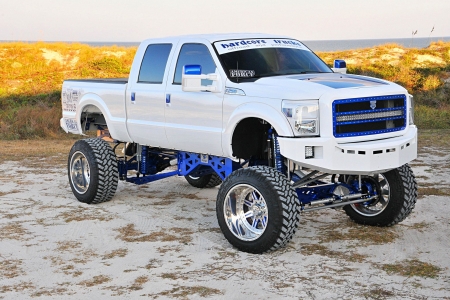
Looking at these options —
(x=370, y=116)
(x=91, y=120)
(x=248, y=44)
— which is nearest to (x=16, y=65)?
(x=91, y=120)

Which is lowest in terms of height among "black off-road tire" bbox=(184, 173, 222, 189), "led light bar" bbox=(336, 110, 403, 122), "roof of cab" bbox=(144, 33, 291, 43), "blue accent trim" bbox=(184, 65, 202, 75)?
"black off-road tire" bbox=(184, 173, 222, 189)

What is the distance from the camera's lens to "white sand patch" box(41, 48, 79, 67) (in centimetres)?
3473

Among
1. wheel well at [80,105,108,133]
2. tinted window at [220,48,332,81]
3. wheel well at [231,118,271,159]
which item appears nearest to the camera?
wheel well at [231,118,271,159]

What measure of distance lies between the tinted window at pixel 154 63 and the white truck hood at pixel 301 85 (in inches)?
55.5

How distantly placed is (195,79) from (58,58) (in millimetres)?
29159

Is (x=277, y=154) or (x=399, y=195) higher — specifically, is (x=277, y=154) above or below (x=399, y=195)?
above

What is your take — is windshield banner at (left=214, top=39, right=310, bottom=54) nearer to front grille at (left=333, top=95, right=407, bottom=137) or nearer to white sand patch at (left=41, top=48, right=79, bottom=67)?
front grille at (left=333, top=95, right=407, bottom=137)

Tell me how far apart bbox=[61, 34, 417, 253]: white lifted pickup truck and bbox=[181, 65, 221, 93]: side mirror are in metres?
0.01

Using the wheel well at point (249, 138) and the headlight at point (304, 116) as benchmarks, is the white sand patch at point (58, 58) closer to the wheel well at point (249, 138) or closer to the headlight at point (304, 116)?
the wheel well at point (249, 138)

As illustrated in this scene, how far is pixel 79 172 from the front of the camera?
387 inches

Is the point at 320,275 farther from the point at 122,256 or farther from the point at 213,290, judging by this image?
the point at 122,256

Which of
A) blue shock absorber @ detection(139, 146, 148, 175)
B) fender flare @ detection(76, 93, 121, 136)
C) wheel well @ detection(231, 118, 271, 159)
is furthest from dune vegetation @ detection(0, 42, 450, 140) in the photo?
wheel well @ detection(231, 118, 271, 159)

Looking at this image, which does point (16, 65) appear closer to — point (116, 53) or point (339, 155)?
point (116, 53)

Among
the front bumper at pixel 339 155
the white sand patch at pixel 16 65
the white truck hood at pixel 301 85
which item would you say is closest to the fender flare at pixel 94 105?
the white truck hood at pixel 301 85
